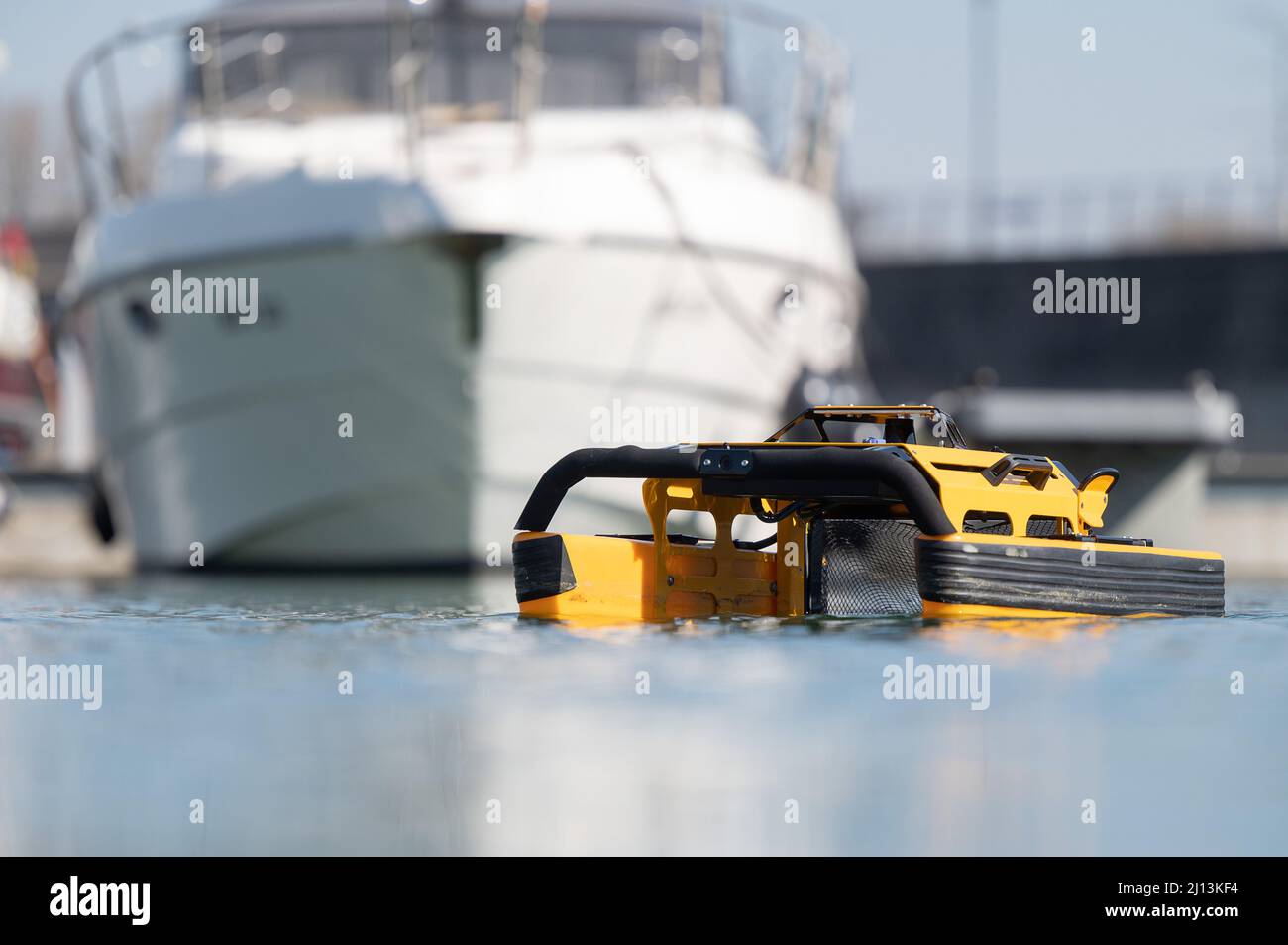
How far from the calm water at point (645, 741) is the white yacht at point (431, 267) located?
4432 mm

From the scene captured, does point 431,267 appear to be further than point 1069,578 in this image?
Yes

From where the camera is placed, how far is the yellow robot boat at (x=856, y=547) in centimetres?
841

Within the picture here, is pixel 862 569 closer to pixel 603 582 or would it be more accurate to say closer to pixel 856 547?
pixel 856 547

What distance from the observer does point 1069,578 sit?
29.0 feet

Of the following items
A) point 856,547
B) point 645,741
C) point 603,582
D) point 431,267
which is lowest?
point 645,741

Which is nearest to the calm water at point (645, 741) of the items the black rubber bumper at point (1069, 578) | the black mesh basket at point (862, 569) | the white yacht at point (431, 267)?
the black rubber bumper at point (1069, 578)

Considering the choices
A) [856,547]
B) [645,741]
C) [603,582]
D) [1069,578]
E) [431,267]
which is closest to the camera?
[645,741]

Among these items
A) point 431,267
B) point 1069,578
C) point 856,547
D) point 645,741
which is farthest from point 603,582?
point 431,267

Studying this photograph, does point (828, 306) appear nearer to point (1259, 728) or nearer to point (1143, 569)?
point (1143, 569)

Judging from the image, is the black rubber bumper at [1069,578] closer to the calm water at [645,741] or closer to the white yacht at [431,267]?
the calm water at [645,741]

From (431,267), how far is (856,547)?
5091mm

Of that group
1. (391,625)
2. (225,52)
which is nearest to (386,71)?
(225,52)
